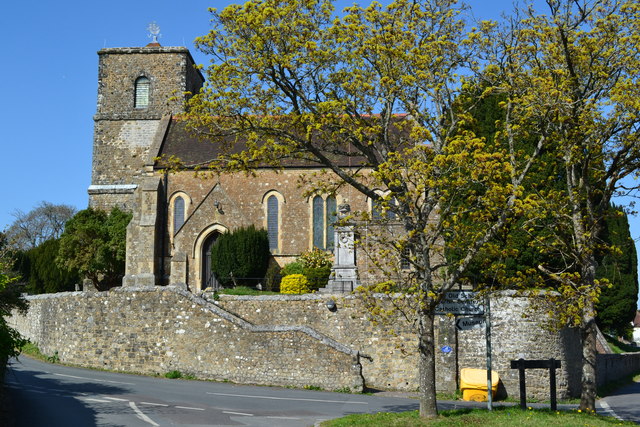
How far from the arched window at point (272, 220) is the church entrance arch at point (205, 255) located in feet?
10.1

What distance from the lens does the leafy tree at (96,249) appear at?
122 feet

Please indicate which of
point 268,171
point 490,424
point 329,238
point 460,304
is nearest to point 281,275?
point 329,238

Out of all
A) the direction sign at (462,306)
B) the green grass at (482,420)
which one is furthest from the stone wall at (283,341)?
the green grass at (482,420)

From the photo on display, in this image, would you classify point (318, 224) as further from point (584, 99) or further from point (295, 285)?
point (584, 99)

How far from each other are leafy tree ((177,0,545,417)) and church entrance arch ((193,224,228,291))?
1961 centimetres

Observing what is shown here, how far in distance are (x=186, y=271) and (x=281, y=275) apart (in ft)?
15.9

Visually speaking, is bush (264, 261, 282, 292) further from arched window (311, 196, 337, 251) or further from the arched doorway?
arched window (311, 196, 337, 251)

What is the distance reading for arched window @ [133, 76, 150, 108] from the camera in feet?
144

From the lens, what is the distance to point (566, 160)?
51.4 ft

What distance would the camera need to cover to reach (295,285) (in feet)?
95.6

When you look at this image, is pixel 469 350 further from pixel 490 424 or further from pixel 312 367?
pixel 490 424

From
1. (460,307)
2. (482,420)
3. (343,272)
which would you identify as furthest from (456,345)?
(482,420)

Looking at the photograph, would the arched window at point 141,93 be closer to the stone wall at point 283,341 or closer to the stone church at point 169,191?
the stone church at point 169,191

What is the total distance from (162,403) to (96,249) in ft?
72.8
